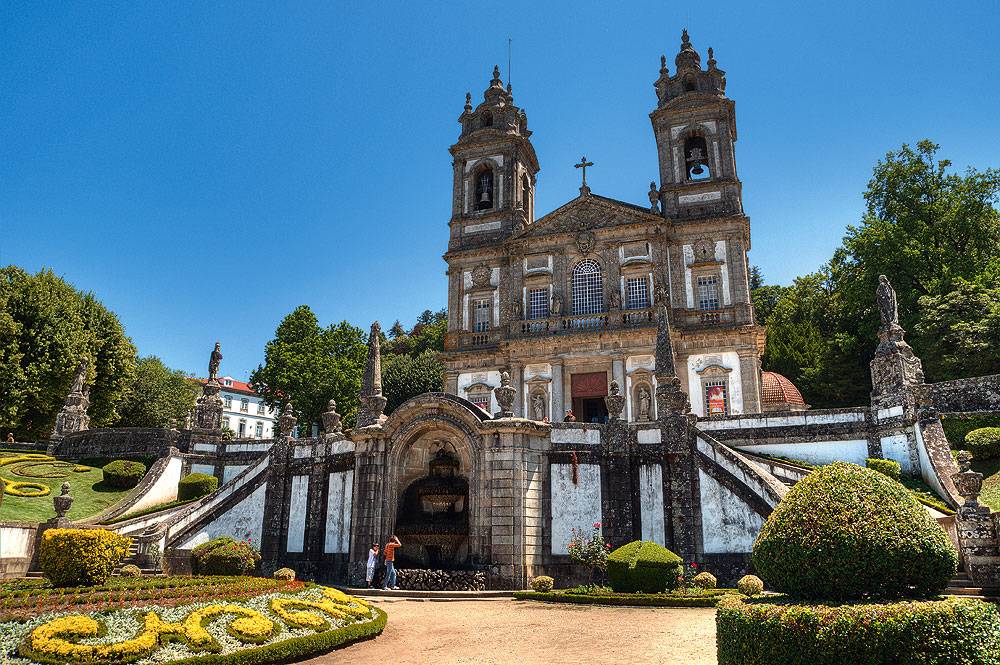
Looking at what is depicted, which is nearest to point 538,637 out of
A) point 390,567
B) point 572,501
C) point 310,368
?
point 390,567

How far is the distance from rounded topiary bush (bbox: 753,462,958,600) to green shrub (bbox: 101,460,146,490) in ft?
96.8

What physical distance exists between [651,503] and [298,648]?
1227cm

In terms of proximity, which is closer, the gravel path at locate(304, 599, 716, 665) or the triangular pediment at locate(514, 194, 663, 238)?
the gravel path at locate(304, 599, 716, 665)

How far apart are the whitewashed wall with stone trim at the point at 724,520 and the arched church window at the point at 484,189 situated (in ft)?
77.9

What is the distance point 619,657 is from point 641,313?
80.0 ft

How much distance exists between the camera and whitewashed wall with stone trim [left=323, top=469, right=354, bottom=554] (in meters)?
23.4

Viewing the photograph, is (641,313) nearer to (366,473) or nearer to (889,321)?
(889,321)

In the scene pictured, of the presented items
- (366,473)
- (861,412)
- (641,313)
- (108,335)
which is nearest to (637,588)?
(366,473)

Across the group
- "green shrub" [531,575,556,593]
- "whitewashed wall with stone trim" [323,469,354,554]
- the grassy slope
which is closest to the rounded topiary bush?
"green shrub" [531,575,556,593]

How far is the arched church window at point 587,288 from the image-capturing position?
118ft

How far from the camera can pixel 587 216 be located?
36.9 metres

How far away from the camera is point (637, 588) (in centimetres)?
1691

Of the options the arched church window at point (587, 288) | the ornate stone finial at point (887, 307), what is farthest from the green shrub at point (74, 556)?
the arched church window at point (587, 288)

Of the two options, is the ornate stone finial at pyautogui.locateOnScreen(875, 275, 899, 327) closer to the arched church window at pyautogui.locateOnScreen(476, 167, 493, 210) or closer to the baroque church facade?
the baroque church facade
